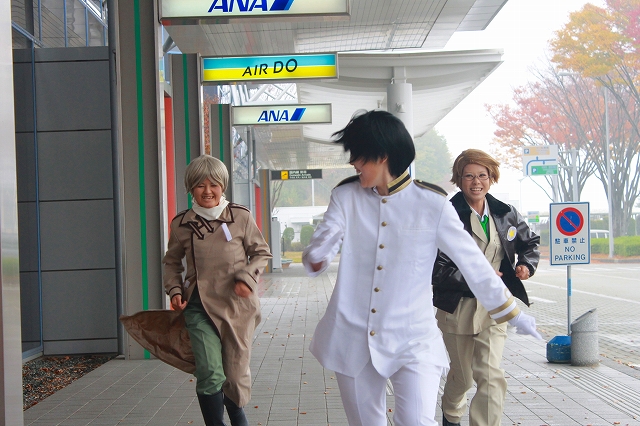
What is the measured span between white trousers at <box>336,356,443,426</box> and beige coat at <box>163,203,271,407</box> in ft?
4.69

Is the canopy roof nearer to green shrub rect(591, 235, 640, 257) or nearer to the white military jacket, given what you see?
the white military jacket

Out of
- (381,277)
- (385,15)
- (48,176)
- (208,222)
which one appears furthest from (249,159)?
(381,277)

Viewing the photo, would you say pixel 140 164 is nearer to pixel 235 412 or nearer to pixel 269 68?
pixel 269 68

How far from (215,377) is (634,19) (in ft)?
→ 88.2

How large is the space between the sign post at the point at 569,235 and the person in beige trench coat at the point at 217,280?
4806 millimetres

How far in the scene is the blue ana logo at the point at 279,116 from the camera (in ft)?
43.9

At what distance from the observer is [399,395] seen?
9.95 ft

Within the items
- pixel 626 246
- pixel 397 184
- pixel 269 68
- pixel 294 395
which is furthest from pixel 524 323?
pixel 626 246

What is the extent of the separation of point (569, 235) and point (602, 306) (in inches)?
313

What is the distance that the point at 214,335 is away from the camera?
14.4ft

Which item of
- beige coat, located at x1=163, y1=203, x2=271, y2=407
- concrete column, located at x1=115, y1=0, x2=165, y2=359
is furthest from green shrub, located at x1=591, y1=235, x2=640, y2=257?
beige coat, located at x1=163, y1=203, x2=271, y2=407

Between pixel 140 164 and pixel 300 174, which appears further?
pixel 300 174

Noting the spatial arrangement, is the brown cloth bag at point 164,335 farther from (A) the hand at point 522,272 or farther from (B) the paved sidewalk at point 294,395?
(A) the hand at point 522,272

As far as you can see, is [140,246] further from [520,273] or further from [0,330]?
[0,330]
